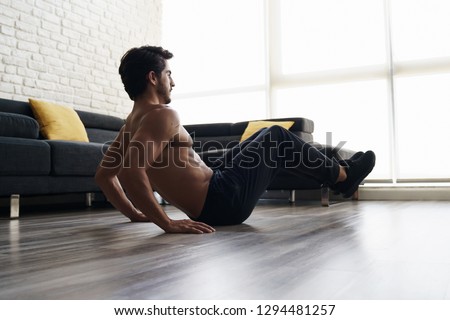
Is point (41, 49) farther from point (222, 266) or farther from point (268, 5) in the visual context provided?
point (222, 266)

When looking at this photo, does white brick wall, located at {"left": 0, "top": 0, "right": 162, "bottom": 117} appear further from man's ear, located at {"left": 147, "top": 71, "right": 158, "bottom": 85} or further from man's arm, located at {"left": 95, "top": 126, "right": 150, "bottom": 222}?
man's ear, located at {"left": 147, "top": 71, "right": 158, "bottom": 85}

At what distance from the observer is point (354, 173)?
2344 mm

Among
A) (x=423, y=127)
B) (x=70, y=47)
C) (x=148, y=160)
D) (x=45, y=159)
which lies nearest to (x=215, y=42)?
(x=70, y=47)

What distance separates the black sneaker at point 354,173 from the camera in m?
2.32

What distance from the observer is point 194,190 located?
1.87m

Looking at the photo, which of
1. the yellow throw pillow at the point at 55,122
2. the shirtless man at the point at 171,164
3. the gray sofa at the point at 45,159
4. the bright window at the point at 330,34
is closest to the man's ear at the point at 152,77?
the shirtless man at the point at 171,164

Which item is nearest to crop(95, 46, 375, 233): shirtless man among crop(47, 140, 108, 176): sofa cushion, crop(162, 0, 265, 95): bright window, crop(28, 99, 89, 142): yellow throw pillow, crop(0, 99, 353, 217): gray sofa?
crop(0, 99, 353, 217): gray sofa

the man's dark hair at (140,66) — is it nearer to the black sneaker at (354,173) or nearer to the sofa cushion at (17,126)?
the black sneaker at (354,173)

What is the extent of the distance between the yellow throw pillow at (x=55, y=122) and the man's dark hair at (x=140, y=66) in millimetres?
2280

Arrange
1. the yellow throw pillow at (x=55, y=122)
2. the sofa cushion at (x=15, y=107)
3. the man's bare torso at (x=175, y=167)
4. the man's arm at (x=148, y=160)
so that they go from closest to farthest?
the man's arm at (x=148, y=160), the man's bare torso at (x=175, y=167), the sofa cushion at (x=15, y=107), the yellow throw pillow at (x=55, y=122)

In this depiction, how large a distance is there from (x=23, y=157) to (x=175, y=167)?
1.73 meters

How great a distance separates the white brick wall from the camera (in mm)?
4199

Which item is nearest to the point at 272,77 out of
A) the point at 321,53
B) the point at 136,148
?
the point at 321,53

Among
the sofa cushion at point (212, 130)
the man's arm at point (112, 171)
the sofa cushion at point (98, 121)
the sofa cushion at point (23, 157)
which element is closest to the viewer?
the man's arm at point (112, 171)
